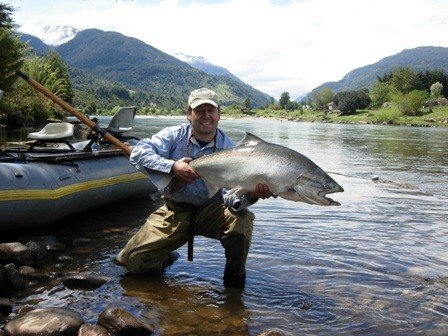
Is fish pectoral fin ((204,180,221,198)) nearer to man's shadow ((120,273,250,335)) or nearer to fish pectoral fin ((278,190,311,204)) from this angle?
fish pectoral fin ((278,190,311,204))

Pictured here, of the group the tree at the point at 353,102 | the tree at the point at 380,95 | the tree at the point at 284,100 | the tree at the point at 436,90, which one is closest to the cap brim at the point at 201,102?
the tree at the point at 353,102

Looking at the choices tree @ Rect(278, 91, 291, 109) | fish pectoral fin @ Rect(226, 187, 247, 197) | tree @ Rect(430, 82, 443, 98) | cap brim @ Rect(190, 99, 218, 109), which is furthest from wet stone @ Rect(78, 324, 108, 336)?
tree @ Rect(278, 91, 291, 109)

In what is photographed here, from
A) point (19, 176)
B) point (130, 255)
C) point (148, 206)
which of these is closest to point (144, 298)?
point (130, 255)

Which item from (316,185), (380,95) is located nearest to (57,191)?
(316,185)

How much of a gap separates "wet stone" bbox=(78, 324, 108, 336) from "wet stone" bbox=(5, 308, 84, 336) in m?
0.07

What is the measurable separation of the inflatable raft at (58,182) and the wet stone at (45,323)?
2122mm

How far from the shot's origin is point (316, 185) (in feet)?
15.1

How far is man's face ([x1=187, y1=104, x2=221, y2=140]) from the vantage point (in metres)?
5.42

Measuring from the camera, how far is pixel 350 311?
5.25 meters

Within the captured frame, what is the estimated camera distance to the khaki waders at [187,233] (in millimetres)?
5500

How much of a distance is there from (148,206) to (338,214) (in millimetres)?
3792

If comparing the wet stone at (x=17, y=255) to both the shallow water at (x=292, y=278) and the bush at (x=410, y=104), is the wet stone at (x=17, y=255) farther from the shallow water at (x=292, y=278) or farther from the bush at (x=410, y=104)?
the bush at (x=410, y=104)

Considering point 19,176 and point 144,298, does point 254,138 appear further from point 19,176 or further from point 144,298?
point 19,176

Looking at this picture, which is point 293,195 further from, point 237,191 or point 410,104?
point 410,104
